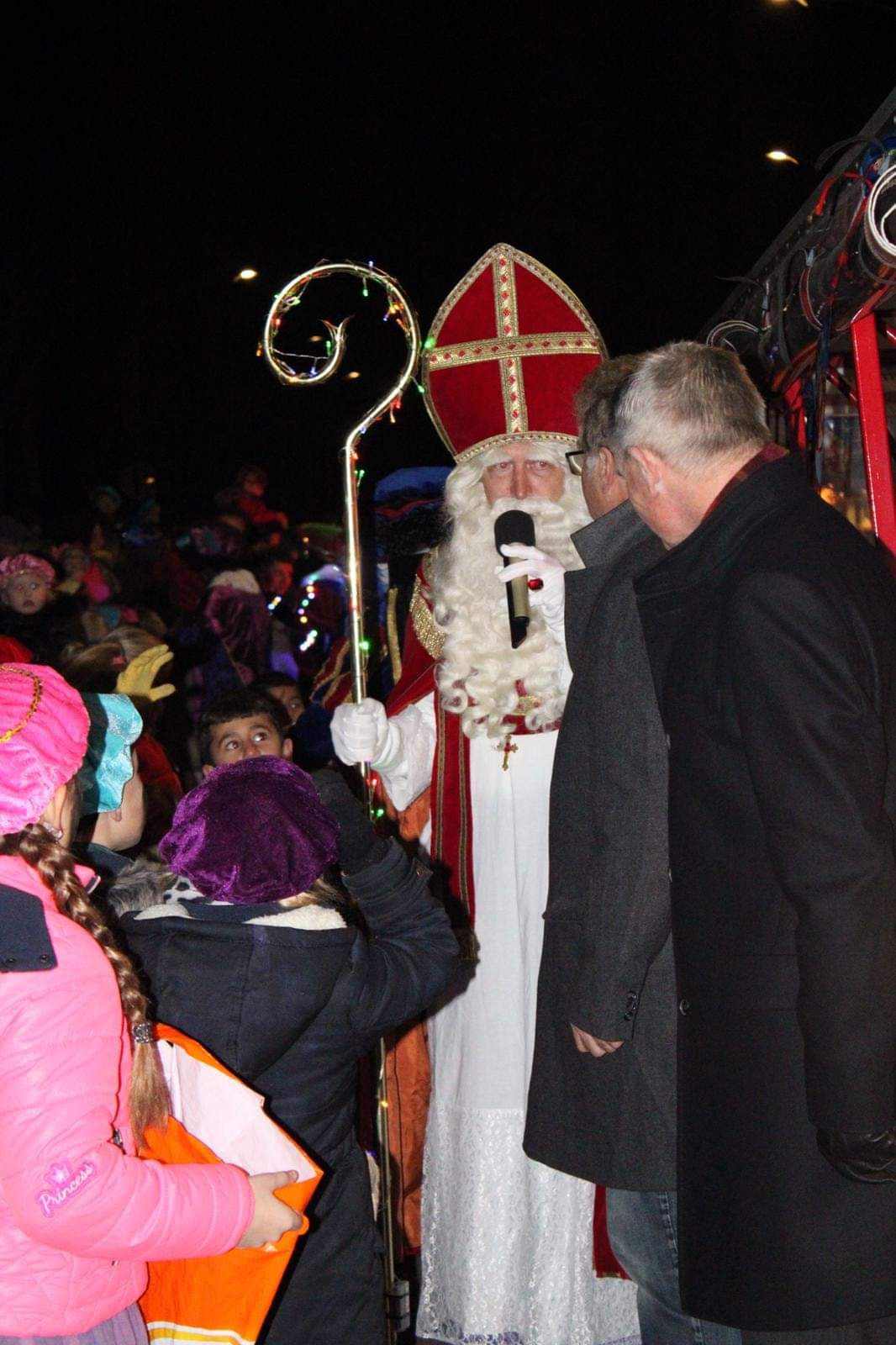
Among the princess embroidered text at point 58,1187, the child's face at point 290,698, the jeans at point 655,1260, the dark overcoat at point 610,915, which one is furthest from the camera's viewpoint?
the child's face at point 290,698

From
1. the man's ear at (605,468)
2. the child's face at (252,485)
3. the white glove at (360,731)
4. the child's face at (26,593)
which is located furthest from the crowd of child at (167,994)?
the child's face at (252,485)

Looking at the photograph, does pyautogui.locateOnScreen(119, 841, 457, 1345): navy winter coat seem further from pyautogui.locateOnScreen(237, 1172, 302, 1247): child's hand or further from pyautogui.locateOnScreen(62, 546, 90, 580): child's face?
pyautogui.locateOnScreen(62, 546, 90, 580): child's face

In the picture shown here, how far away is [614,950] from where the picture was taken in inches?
98.5

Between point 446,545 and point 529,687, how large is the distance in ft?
1.97

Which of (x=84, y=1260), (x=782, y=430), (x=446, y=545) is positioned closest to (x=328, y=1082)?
(x=84, y=1260)

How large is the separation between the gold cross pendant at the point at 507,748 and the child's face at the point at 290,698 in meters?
2.66

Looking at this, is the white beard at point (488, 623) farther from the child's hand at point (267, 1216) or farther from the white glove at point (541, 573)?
the child's hand at point (267, 1216)

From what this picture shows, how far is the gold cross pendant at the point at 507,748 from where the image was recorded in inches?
145

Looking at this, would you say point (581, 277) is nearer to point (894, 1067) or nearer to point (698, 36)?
point (698, 36)

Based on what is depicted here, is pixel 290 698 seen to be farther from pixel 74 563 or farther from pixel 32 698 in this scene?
pixel 32 698

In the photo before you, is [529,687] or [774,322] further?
[774,322]

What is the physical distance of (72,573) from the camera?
8.34m

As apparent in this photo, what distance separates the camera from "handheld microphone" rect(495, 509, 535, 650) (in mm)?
3420

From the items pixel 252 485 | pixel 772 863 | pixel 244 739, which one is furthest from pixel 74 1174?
pixel 252 485
